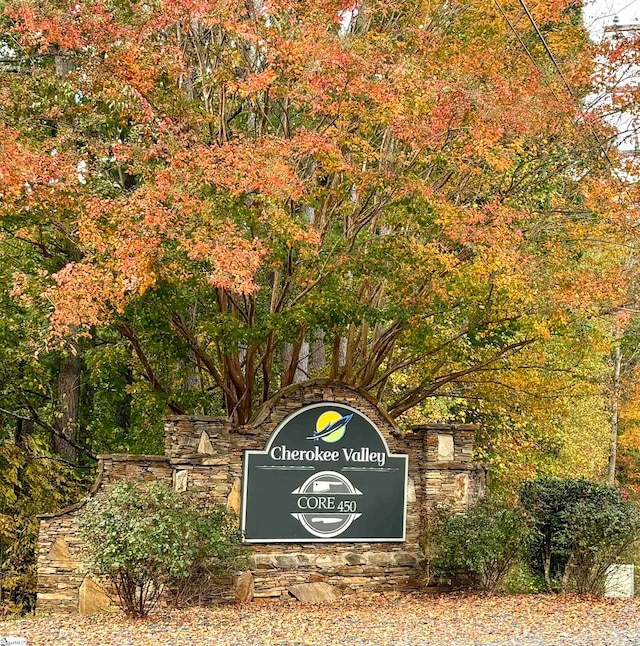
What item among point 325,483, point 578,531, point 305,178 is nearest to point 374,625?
point 325,483

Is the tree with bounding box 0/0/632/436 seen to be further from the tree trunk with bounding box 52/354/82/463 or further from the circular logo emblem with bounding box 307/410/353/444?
the tree trunk with bounding box 52/354/82/463

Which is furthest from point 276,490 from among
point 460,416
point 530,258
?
point 460,416

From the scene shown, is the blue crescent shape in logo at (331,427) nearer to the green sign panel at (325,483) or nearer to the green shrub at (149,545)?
the green sign panel at (325,483)

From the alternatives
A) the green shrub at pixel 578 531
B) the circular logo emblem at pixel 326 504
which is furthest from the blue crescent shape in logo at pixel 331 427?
the green shrub at pixel 578 531

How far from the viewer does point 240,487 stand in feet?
36.9

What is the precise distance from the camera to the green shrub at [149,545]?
9375mm

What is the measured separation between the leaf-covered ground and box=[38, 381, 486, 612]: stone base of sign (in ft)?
2.29

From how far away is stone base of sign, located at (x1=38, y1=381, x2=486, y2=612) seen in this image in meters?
10.8

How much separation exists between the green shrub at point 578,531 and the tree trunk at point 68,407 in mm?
7801

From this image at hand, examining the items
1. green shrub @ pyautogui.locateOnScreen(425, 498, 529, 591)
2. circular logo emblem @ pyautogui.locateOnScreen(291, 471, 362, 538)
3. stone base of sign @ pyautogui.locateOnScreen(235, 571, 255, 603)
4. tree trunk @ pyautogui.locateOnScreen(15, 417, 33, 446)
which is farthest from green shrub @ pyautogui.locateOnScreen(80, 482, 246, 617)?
tree trunk @ pyautogui.locateOnScreen(15, 417, 33, 446)

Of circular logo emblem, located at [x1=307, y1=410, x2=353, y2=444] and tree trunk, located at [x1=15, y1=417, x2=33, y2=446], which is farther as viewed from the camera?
tree trunk, located at [x1=15, y1=417, x2=33, y2=446]

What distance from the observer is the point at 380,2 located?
37.7 feet

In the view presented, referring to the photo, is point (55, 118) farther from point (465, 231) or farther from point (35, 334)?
point (465, 231)

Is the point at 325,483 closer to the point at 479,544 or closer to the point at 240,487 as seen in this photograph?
the point at 240,487
